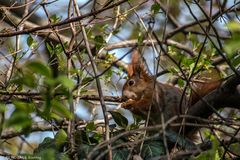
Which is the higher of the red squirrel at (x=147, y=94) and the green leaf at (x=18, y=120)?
the red squirrel at (x=147, y=94)

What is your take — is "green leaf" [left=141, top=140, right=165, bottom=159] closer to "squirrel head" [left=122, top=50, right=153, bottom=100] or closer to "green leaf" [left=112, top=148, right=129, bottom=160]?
"green leaf" [left=112, top=148, right=129, bottom=160]

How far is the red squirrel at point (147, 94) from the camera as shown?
11.3ft

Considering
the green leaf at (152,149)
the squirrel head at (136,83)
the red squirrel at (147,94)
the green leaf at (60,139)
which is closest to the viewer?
the green leaf at (60,139)

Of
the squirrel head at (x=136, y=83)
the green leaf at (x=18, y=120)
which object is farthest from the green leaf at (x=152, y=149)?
the squirrel head at (x=136, y=83)

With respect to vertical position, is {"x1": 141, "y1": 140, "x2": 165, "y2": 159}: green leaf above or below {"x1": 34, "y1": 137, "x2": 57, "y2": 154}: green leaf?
below

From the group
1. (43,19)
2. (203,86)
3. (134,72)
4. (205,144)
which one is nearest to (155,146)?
(205,144)

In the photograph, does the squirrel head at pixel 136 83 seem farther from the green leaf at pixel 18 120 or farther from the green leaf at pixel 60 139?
the green leaf at pixel 18 120

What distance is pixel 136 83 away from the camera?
412 centimetres

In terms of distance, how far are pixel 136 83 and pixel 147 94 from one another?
0.12 m

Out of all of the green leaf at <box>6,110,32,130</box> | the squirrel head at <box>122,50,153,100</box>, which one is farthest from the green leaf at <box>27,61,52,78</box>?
the squirrel head at <box>122,50,153,100</box>

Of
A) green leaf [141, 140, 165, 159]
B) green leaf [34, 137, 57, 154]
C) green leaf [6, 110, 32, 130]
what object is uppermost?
green leaf [6, 110, 32, 130]

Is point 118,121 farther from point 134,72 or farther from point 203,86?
point 134,72

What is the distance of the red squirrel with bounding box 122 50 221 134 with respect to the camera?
3439 millimetres

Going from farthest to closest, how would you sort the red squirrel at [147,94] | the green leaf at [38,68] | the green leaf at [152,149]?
the red squirrel at [147,94], the green leaf at [152,149], the green leaf at [38,68]
